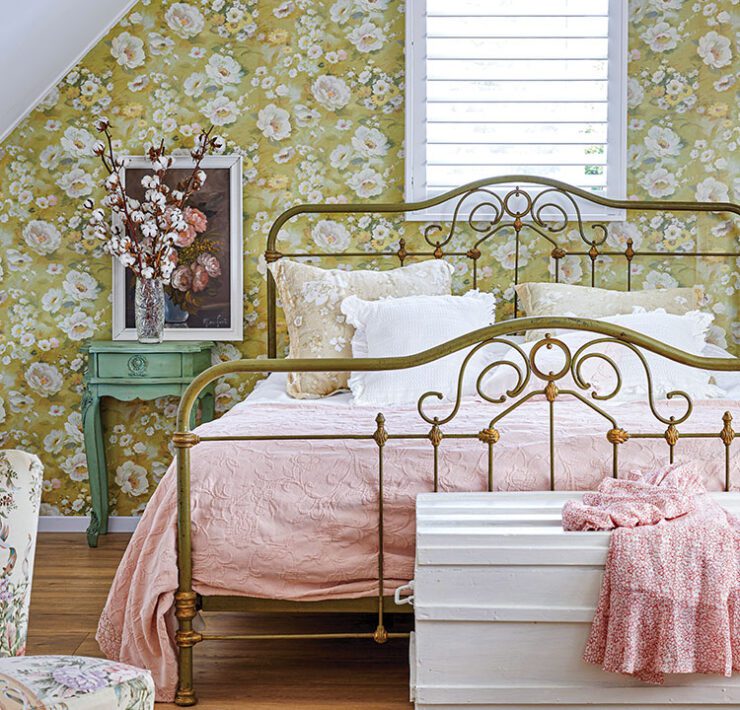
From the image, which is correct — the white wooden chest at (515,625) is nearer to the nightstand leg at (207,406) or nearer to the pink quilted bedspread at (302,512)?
the pink quilted bedspread at (302,512)

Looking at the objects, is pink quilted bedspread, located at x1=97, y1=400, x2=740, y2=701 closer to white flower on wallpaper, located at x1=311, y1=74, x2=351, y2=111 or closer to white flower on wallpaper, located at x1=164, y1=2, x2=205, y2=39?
white flower on wallpaper, located at x1=311, y1=74, x2=351, y2=111

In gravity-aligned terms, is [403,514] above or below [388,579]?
above

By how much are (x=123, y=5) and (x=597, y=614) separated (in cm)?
311

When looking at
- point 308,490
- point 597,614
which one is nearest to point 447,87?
point 308,490

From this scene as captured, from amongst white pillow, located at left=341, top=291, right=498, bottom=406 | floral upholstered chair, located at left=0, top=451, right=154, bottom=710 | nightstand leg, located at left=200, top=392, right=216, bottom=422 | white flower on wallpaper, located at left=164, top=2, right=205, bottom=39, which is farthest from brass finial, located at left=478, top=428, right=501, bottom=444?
white flower on wallpaper, located at left=164, top=2, right=205, bottom=39

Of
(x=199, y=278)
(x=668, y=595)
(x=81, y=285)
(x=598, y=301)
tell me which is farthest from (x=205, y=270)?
(x=668, y=595)

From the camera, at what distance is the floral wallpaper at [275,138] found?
4047 millimetres

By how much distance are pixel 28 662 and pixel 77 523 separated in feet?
8.89

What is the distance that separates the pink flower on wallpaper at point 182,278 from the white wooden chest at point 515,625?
2.27 meters

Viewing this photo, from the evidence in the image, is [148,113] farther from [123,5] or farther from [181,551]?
[181,551]

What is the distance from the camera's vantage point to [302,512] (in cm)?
229

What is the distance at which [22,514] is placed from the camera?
173 centimetres

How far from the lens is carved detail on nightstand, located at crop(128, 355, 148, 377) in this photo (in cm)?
378

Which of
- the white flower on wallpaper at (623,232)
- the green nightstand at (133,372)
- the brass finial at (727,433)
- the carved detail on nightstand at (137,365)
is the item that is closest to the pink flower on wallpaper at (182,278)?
the green nightstand at (133,372)
